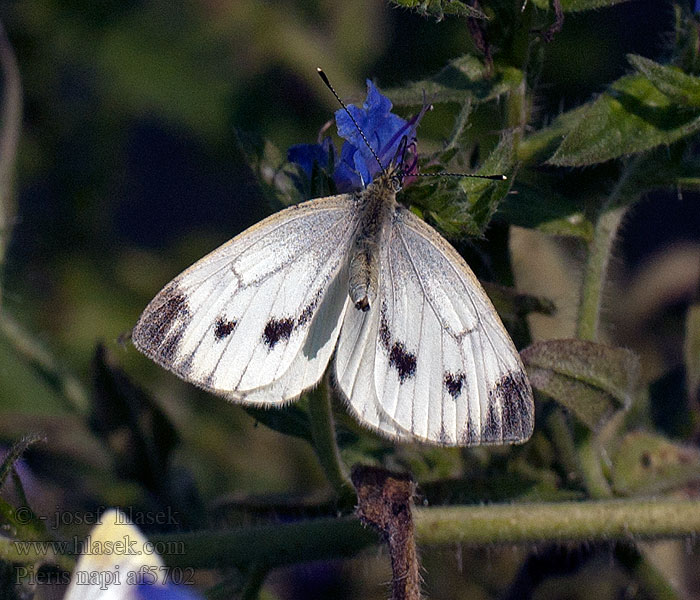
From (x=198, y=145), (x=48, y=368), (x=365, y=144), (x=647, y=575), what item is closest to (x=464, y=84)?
(x=365, y=144)

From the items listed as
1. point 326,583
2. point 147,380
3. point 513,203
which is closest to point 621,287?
point 326,583

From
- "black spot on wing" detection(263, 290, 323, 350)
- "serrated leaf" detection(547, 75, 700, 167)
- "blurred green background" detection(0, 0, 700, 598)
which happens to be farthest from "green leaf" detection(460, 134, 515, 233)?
"blurred green background" detection(0, 0, 700, 598)

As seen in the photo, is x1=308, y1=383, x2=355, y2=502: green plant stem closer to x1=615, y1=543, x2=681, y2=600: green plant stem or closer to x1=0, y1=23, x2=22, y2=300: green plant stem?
x1=615, y1=543, x2=681, y2=600: green plant stem

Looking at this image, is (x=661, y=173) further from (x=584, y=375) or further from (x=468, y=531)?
(x=468, y=531)

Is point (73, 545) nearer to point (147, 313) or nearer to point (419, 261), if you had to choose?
point (147, 313)

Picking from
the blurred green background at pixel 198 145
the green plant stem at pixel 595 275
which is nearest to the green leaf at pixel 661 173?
the green plant stem at pixel 595 275

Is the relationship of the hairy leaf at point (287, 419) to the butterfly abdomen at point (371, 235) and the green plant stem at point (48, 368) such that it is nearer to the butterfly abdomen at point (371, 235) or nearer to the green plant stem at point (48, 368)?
the butterfly abdomen at point (371, 235)
